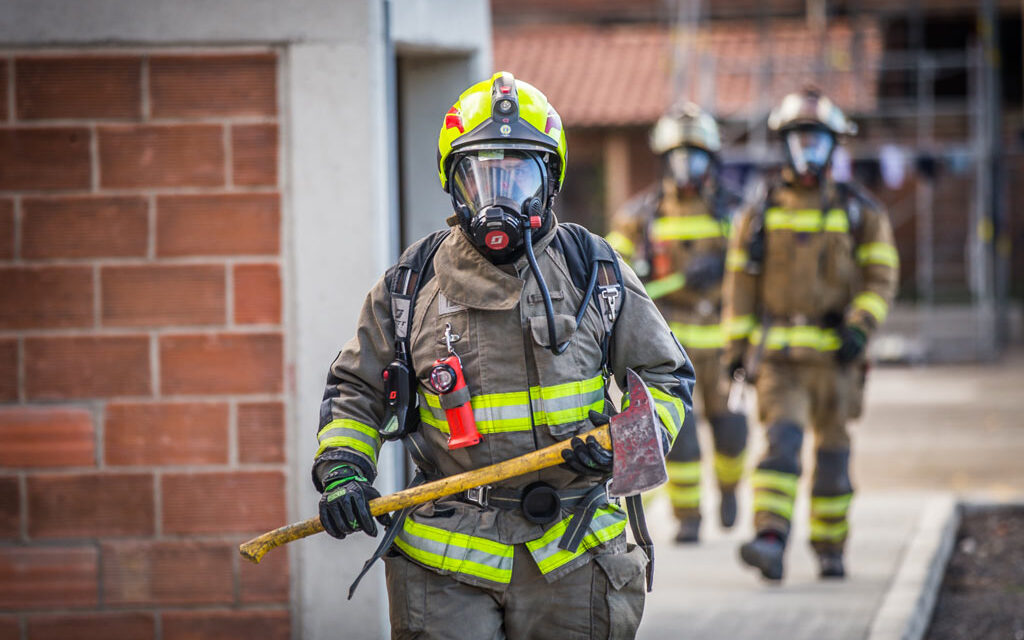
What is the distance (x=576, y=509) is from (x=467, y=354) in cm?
46

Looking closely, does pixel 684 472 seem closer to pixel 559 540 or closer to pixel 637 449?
pixel 559 540

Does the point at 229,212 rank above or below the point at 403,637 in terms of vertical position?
above

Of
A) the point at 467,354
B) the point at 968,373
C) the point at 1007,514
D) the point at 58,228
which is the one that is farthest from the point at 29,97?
the point at 968,373

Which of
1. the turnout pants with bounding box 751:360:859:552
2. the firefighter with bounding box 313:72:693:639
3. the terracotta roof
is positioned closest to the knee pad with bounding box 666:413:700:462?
the turnout pants with bounding box 751:360:859:552

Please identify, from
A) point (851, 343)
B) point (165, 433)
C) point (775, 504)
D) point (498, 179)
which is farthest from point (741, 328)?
point (498, 179)

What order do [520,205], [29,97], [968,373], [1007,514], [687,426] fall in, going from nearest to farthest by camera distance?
[520,205] < [29,97] < [687,426] < [1007,514] < [968,373]

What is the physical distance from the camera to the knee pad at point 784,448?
21.3 feet

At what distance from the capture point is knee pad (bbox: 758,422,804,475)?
6.48 m

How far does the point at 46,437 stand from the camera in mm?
4688

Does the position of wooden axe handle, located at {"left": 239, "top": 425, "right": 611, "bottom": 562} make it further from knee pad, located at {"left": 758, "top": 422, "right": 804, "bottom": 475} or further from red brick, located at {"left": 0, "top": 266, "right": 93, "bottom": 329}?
knee pad, located at {"left": 758, "top": 422, "right": 804, "bottom": 475}

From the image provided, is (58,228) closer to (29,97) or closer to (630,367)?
(29,97)

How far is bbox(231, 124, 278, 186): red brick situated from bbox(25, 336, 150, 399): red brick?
635mm

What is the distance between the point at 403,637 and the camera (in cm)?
343

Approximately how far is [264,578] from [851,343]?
118 inches
